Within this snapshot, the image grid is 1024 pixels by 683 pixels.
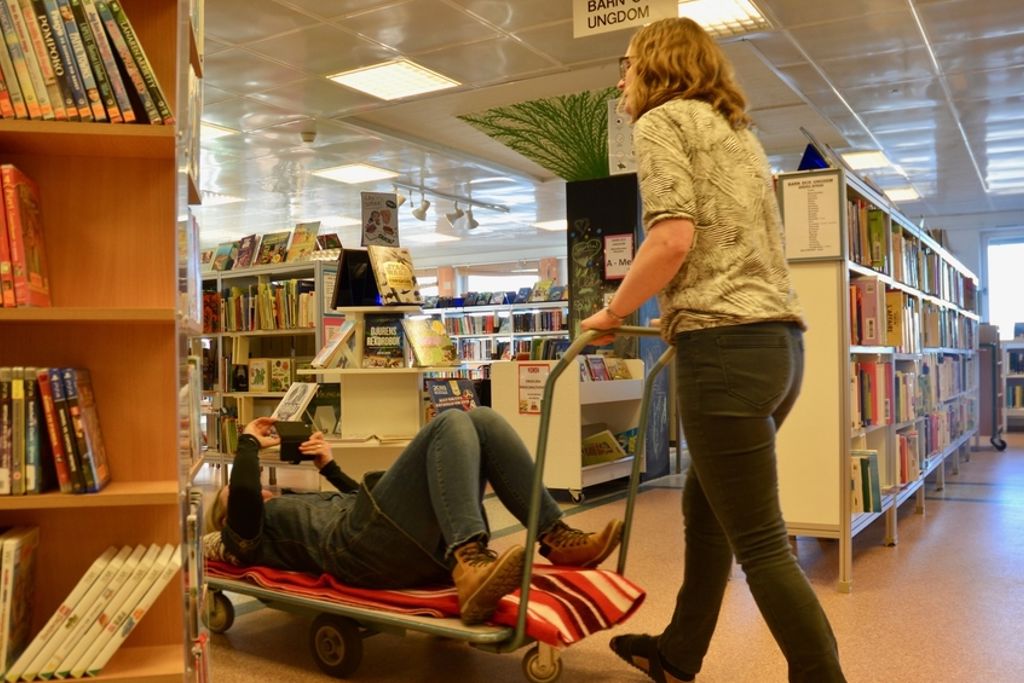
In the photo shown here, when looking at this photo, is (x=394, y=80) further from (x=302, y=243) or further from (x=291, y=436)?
(x=291, y=436)

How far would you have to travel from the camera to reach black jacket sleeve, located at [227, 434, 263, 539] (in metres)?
2.54

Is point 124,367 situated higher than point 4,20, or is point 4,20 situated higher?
point 4,20

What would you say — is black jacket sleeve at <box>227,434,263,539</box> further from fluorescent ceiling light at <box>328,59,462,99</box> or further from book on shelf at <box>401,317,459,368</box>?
fluorescent ceiling light at <box>328,59,462,99</box>

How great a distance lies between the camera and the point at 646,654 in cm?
237

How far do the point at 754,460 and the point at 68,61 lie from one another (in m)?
1.45

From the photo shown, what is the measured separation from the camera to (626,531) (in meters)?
2.48

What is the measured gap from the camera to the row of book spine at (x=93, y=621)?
1579 mm

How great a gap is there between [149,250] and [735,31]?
5.34 meters

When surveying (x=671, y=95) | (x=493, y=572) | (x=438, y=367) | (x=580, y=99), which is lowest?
(x=493, y=572)

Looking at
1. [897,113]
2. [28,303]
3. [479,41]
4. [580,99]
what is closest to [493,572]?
[28,303]

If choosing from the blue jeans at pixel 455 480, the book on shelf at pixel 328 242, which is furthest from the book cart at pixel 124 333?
the book on shelf at pixel 328 242

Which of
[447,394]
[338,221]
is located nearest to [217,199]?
[338,221]

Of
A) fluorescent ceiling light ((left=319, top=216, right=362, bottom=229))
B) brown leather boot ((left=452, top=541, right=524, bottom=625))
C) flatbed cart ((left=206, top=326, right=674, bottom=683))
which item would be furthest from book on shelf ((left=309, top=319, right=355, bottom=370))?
fluorescent ceiling light ((left=319, top=216, right=362, bottom=229))

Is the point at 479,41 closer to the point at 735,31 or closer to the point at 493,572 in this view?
the point at 735,31
